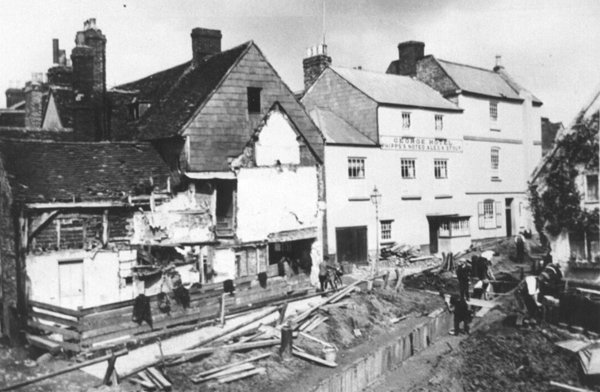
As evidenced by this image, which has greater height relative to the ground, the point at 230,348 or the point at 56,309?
the point at 56,309

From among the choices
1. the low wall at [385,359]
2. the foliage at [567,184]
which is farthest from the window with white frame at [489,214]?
the low wall at [385,359]

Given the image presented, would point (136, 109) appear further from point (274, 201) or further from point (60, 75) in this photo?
point (274, 201)

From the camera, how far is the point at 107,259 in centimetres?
2145

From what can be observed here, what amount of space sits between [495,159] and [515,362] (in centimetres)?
2710

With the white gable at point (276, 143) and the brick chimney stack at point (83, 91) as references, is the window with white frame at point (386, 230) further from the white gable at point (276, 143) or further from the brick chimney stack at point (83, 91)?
the brick chimney stack at point (83, 91)

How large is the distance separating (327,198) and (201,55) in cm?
1053

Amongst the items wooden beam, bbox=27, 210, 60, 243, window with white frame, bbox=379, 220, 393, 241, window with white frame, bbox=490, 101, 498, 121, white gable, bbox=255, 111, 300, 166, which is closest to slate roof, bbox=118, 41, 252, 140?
white gable, bbox=255, 111, 300, 166

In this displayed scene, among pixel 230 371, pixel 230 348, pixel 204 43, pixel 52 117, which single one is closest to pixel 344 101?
pixel 204 43

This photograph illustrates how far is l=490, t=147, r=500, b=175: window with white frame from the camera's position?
135ft

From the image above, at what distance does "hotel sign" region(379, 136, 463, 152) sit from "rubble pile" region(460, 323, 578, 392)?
18357 mm

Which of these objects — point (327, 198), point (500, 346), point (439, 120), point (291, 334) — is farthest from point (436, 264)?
point (291, 334)

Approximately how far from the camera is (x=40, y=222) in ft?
65.9

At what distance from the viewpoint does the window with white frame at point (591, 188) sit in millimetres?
22234

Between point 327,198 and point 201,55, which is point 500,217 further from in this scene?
point 201,55
